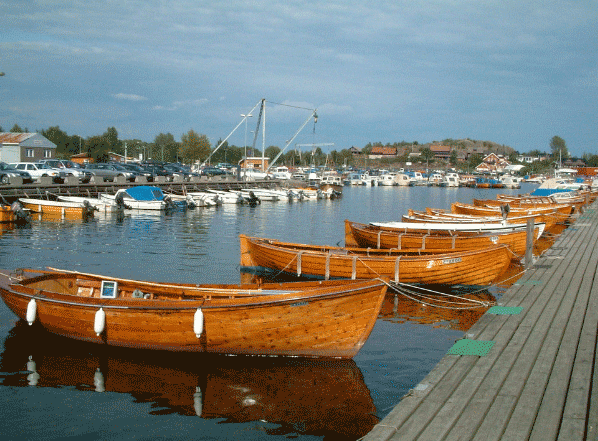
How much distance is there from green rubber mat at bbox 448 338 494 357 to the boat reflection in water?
190cm

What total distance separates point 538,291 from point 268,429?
8.15 meters

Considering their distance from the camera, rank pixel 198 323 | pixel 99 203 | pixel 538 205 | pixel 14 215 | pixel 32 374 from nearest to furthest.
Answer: pixel 198 323 < pixel 32 374 < pixel 14 215 < pixel 538 205 < pixel 99 203

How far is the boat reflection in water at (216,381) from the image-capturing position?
31.9 feet

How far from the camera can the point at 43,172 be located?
55.5 metres

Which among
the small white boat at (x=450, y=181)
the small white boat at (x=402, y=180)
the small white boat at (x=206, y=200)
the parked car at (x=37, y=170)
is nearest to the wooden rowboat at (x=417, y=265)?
the small white boat at (x=206, y=200)

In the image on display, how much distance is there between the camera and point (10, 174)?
50.9 metres

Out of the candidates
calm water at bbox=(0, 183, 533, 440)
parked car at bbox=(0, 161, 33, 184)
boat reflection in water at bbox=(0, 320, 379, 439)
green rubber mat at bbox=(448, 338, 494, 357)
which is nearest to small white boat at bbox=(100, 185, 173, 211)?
parked car at bbox=(0, 161, 33, 184)

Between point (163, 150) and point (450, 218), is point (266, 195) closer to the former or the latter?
point (450, 218)

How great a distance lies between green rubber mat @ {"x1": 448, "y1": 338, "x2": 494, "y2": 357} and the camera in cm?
912

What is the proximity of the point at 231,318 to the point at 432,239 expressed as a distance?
44.8 feet

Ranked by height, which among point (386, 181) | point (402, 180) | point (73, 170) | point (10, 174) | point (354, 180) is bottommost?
point (10, 174)

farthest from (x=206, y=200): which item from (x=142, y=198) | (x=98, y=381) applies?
(x=98, y=381)

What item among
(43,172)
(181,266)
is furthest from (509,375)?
(43,172)

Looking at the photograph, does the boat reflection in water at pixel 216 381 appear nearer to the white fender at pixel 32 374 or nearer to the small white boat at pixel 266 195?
the white fender at pixel 32 374
